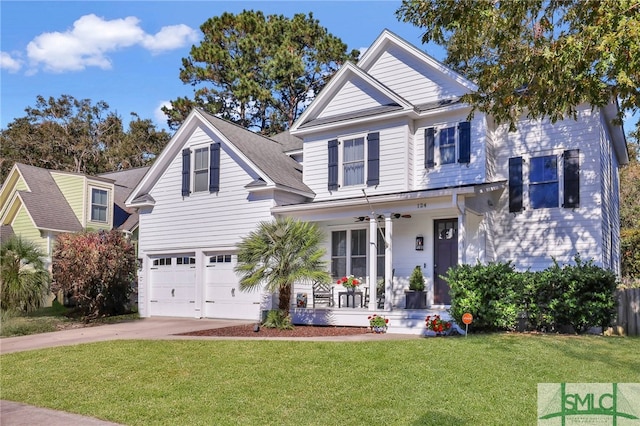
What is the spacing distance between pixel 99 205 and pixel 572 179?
19894 millimetres

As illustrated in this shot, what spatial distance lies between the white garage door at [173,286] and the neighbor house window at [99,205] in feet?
22.8

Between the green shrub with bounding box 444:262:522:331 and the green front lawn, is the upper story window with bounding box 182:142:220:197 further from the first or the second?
the green shrub with bounding box 444:262:522:331

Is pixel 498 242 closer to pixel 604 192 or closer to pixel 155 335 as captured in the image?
pixel 604 192

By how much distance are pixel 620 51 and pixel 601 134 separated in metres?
7.79

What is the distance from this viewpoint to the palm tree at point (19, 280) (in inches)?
645

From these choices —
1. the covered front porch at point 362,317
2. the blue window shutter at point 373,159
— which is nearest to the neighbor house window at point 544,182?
the covered front porch at point 362,317

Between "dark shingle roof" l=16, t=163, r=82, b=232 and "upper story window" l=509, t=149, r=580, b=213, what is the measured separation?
18.0 meters

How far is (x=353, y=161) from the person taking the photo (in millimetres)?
16984

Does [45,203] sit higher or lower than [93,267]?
higher

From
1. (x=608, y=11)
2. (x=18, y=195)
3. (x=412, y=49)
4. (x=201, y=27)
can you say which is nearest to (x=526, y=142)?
(x=412, y=49)

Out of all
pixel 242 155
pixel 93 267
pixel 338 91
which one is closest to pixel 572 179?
pixel 338 91

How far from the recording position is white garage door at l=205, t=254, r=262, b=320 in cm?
1698

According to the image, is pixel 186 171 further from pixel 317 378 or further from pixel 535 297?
pixel 317 378

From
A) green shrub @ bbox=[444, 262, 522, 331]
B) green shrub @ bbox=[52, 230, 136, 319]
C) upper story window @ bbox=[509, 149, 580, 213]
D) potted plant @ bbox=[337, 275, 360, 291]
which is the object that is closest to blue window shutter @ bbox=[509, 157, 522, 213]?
upper story window @ bbox=[509, 149, 580, 213]
